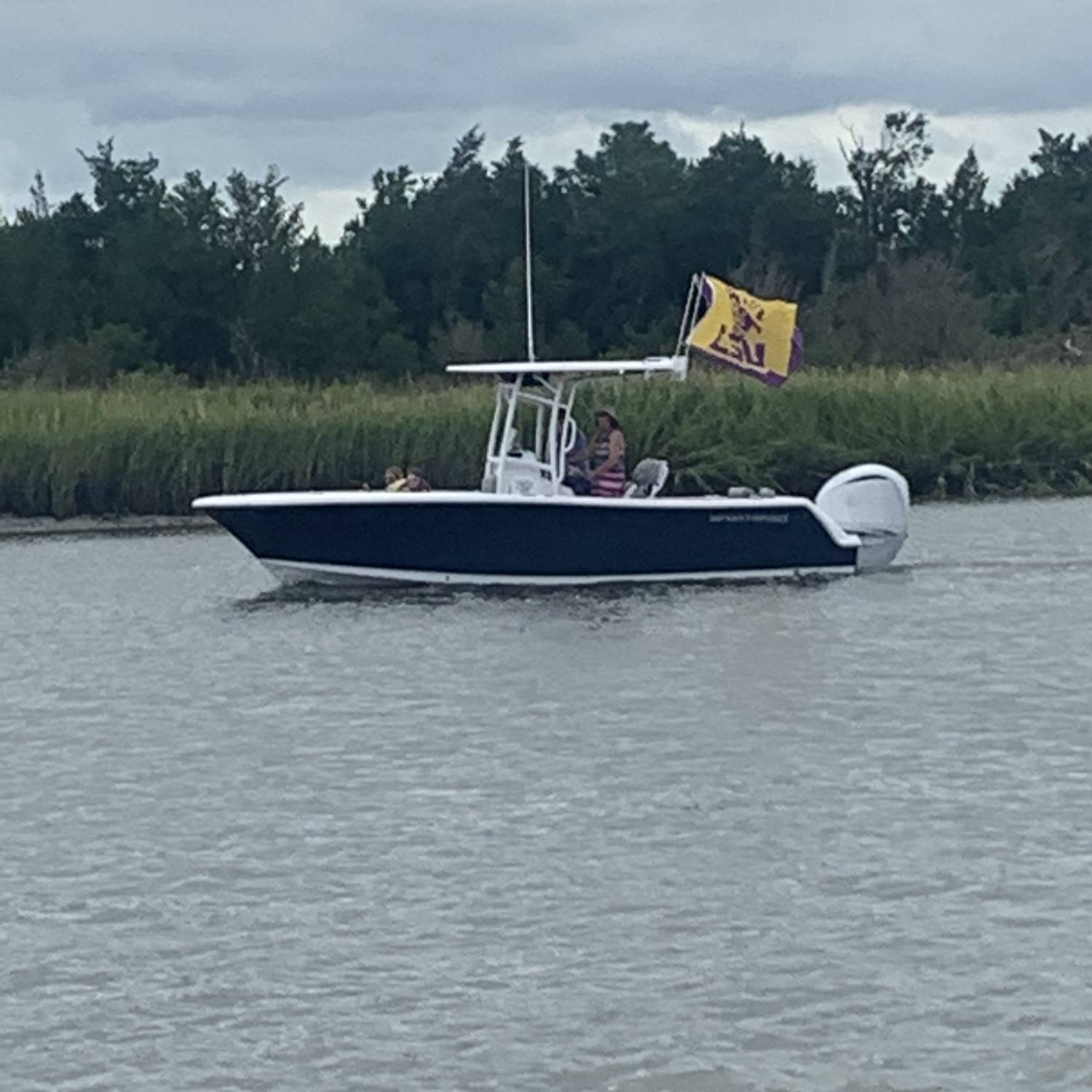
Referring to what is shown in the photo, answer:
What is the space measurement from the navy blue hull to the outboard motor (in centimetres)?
131

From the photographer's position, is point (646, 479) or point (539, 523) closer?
point (539, 523)

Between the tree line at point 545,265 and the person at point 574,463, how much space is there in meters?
27.8

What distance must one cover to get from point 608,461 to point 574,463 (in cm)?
31

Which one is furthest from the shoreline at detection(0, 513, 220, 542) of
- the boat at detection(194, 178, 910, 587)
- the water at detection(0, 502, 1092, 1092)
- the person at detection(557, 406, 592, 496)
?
the person at detection(557, 406, 592, 496)

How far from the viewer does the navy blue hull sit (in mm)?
26125

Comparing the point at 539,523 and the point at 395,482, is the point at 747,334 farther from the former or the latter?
the point at 395,482

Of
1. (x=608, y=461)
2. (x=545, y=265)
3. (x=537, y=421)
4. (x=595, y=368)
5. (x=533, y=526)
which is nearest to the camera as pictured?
(x=595, y=368)

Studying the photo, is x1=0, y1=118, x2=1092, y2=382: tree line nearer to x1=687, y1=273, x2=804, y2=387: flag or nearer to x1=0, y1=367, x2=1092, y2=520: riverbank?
x1=0, y1=367, x2=1092, y2=520: riverbank

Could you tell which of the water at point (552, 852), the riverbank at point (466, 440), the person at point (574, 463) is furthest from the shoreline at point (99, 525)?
the person at point (574, 463)

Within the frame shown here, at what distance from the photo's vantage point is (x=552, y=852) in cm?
1487

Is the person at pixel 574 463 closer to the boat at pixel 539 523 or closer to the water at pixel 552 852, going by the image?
the boat at pixel 539 523

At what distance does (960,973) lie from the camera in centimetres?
1213

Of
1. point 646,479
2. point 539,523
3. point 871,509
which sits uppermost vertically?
point 646,479

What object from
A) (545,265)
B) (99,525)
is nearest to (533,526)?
(99,525)
